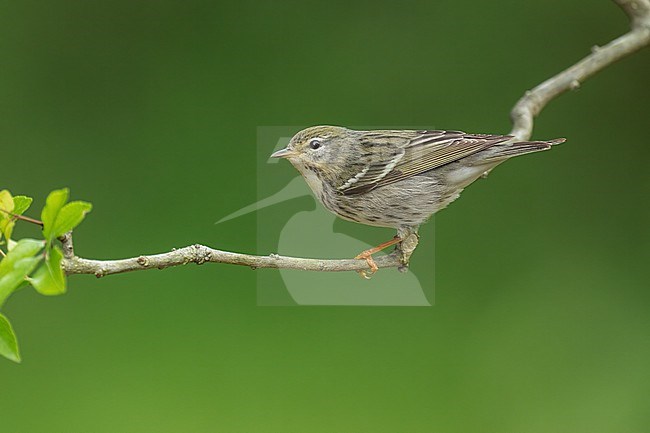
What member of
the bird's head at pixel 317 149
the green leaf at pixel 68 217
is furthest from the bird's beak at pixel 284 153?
the green leaf at pixel 68 217

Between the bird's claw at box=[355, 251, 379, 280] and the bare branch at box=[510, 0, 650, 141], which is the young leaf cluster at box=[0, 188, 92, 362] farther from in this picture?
the bare branch at box=[510, 0, 650, 141]

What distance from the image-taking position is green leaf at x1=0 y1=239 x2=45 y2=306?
83cm

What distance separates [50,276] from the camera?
0.87m

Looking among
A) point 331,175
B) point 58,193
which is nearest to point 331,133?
point 331,175

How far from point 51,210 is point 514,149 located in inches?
37.7

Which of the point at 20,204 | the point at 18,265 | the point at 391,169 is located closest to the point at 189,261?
the point at 20,204

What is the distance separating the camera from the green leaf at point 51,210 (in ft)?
2.88

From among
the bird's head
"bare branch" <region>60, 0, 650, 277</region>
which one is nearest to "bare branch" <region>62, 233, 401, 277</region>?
"bare branch" <region>60, 0, 650, 277</region>

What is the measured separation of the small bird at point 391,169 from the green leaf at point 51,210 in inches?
28.5

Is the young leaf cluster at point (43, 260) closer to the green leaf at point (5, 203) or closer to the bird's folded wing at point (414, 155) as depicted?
the green leaf at point (5, 203)

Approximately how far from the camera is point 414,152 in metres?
1.72

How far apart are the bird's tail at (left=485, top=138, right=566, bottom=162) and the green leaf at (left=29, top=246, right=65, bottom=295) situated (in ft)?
3.06

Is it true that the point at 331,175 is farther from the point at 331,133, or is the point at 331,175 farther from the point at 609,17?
the point at 609,17

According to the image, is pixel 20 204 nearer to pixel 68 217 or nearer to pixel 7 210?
pixel 7 210
